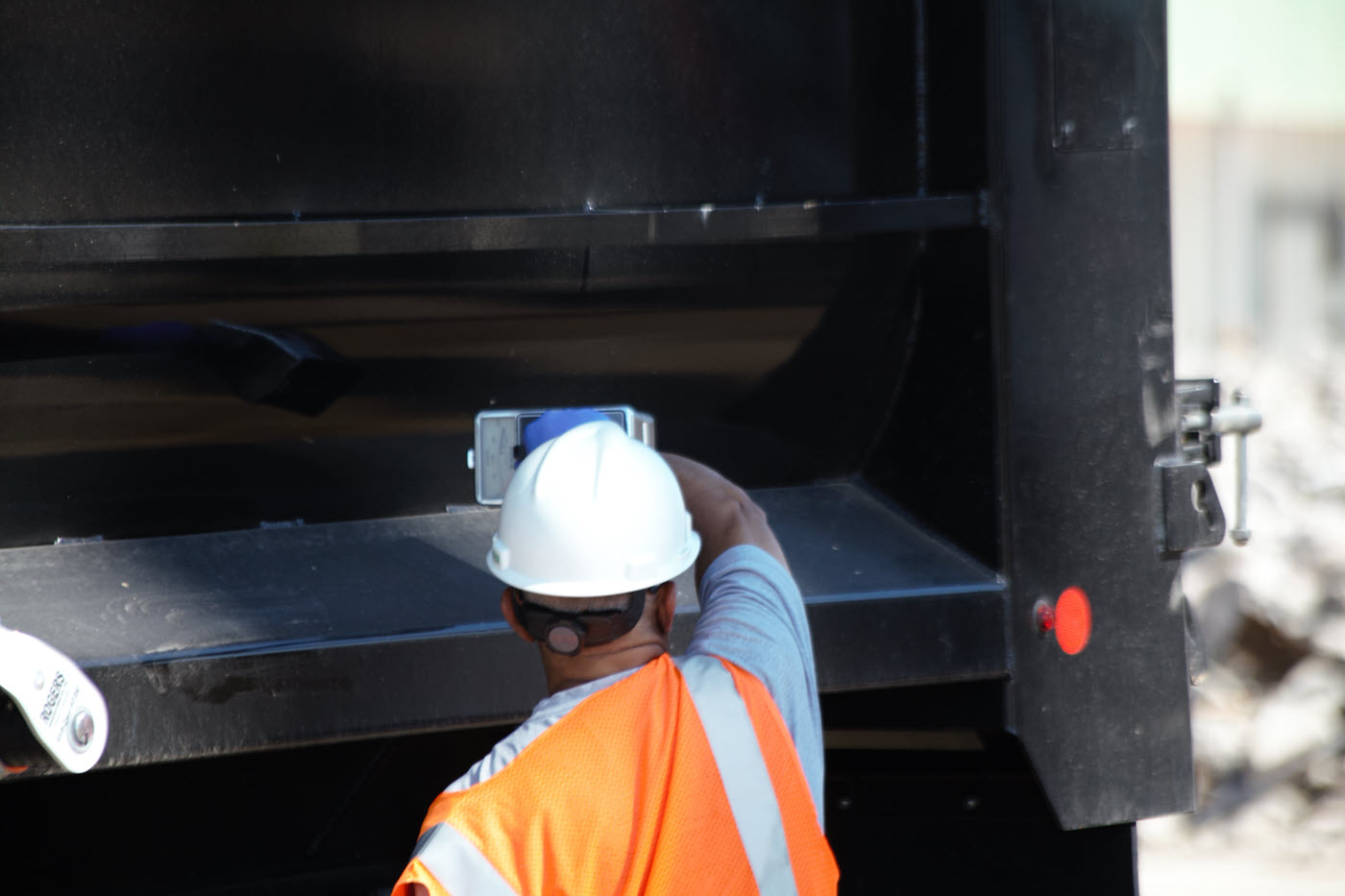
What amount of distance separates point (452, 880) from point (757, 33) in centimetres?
134

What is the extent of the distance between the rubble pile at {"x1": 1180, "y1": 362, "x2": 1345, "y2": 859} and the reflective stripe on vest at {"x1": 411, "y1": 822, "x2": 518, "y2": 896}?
14.8 feet

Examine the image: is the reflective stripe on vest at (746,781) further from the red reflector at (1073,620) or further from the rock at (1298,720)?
the rock at (1298,720)

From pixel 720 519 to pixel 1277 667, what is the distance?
4.94 meters

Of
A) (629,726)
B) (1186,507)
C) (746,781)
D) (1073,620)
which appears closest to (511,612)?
(629,726)

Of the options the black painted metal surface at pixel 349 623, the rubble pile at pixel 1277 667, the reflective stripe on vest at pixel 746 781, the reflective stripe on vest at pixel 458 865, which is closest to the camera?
the reflective stripe on vest at pixel 458 865

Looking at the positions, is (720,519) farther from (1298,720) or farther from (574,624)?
(1298,720)

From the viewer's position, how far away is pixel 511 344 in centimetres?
219

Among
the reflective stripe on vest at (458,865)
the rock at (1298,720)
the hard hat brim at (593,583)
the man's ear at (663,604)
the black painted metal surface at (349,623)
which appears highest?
the hard hat brim at (593,583)

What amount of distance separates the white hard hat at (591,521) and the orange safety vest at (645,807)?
12 centimetres

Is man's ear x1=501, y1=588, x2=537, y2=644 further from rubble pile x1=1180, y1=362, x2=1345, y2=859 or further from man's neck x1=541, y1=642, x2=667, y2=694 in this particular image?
rubble pile x1=1180, y1=362, x2=1345, y2=859

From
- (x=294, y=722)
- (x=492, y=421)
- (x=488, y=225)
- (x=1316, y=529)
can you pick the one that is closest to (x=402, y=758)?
(x=294, y=722)

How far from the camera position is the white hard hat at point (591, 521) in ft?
5.28

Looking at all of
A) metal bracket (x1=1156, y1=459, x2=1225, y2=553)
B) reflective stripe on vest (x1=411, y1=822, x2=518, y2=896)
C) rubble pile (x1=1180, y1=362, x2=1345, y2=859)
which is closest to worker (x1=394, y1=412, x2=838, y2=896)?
reflective stripe on vest (x1=411, y1=822, x2=518, y2=896)

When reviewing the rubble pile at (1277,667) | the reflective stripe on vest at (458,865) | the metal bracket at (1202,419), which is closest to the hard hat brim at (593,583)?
the reflective stripe on vest at (458,865)
